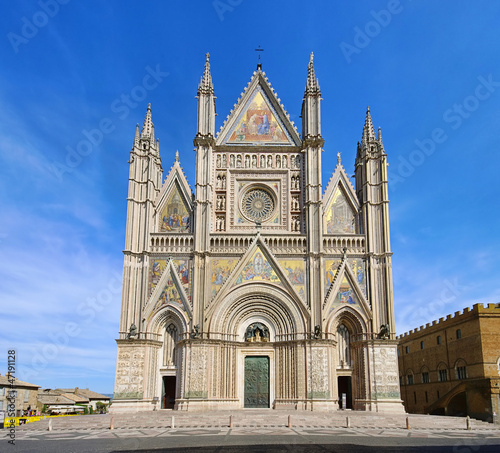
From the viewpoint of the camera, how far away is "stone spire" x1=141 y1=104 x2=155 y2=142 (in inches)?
1523

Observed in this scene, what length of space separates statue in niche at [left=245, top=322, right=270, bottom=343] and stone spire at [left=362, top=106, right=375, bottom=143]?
51.9ft

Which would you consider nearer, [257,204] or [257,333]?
[257,333]

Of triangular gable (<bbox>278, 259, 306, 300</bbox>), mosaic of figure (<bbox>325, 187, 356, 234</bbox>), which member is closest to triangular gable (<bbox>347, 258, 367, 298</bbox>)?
mosaic of figure (<bbox>325, 187, 356, 234</bbox>)

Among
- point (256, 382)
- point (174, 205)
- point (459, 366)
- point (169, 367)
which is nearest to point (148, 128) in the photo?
point (174, 205)

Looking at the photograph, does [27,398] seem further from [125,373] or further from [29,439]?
[29,439]

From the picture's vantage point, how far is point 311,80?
1567 inches

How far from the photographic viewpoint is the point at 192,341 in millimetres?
33344

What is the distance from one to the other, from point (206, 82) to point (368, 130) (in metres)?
12.9

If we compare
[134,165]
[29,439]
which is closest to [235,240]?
[134,165]

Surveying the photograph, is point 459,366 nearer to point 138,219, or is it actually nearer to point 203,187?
point 203,187

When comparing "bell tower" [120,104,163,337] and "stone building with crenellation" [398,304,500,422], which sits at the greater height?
"bell tower" [120,104,163,337]

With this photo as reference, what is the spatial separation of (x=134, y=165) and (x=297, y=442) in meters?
25.2

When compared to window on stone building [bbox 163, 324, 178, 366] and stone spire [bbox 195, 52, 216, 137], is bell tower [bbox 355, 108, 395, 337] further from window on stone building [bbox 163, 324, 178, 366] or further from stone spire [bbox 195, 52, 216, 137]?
window on stone building [bbox 163, 324, 178, 366]

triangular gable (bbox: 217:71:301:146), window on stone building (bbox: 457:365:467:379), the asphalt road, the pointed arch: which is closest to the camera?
the asphalt road
